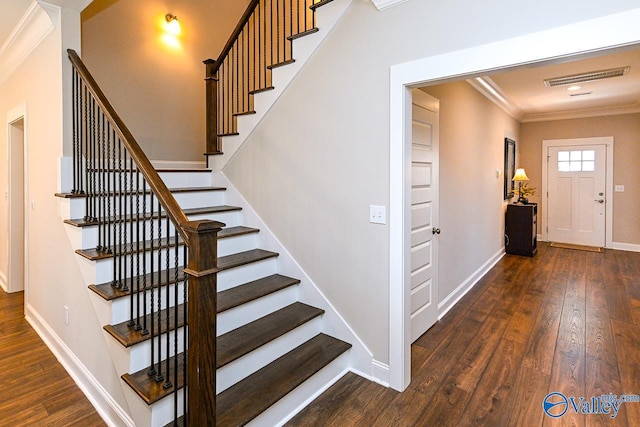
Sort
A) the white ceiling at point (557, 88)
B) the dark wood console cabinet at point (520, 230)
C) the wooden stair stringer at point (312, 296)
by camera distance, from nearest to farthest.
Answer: the wooden stair stringer at point (312, 296) < the white ceiling at point (557, 88) < the dark wood console cabinet at point (520, 230)

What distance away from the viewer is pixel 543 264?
5.51 meters

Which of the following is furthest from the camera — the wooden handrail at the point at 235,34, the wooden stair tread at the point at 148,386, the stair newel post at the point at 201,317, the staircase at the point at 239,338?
the wooden handrail at the point at 235,34

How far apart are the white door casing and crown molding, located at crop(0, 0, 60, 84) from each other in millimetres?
8098

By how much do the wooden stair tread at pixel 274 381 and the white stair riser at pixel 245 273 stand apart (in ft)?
2.19

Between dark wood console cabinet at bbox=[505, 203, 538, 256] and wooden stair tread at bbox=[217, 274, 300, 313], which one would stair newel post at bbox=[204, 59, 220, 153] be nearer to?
wooden stair tread at bbox=[217, 274, 300, 313]

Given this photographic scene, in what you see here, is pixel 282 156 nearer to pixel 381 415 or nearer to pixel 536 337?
pixel 381 415

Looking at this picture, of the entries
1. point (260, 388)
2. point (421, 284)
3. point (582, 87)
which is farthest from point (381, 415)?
point (582, 87)

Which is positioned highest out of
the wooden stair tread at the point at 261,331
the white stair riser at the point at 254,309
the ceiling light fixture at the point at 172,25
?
the ceiling light fixture at the point at 172,25

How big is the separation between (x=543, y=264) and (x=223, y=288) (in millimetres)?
5156

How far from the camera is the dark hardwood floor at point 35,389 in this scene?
2.11 m

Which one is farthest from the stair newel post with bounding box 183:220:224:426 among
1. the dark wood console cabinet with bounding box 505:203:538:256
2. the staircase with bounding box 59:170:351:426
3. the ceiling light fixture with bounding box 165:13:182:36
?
the dark wood console cabinet with bounding box 505:203:538:256

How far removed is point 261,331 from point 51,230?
1.96 m

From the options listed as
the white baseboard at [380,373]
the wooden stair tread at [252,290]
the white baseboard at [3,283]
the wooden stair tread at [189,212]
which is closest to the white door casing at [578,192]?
the white baseboard at [380,373]

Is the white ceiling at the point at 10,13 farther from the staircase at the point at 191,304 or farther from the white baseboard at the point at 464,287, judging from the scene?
the white baseboard at the point at 464,287
